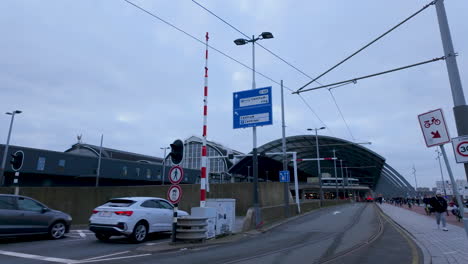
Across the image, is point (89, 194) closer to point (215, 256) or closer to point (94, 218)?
point (94, 218)

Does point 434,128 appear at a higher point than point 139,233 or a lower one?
higher

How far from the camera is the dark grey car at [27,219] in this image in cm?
971

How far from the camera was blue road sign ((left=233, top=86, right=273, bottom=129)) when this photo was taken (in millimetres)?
15164

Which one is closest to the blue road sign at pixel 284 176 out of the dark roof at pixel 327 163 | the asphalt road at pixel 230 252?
the asphalt road at pixel 230 252

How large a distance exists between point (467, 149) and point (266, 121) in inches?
387

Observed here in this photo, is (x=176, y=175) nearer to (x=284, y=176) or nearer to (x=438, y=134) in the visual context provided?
(x=438, y=134)

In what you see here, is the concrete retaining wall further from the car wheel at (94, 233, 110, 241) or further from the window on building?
the window on building

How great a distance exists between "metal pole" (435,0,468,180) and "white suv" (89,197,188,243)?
901 centimetres

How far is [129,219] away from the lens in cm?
993

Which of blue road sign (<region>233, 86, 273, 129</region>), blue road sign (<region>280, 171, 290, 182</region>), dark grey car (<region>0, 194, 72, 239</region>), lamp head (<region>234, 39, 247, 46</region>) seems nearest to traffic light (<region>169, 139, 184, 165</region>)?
dark grey car (<region>0, 194, 72, 239</region>)

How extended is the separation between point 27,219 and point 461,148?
12189 mm

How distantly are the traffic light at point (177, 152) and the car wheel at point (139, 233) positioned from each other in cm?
251

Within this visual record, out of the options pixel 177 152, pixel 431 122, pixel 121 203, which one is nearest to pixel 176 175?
pixel 177 152

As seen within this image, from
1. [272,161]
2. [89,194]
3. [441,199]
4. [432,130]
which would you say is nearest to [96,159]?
[89,194]
